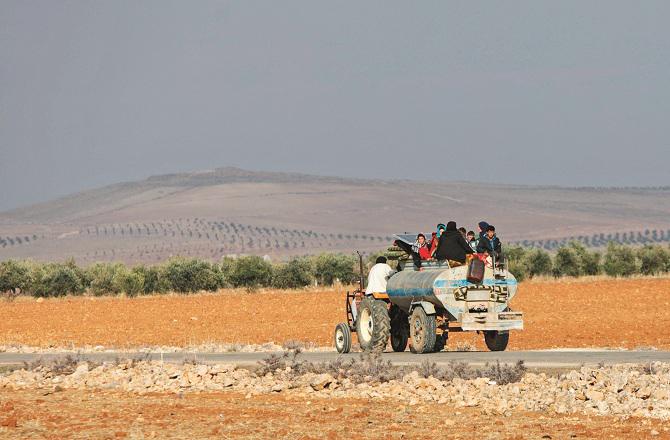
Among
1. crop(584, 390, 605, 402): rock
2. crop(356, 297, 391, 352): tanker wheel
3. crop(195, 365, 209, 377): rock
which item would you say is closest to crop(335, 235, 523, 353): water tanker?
crop(356, 297, 391, 352): tanker wheel

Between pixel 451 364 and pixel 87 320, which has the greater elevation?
pixel 451 364

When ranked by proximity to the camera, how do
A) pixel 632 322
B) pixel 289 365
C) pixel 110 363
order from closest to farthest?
pixel 289 365
pixel 110 363
pixel 632 322

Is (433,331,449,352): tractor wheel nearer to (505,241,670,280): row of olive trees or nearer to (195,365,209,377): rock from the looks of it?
(195,365,209,377): rock

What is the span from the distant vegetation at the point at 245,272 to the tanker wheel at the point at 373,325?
39535mm

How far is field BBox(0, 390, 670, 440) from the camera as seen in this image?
17.2 meters

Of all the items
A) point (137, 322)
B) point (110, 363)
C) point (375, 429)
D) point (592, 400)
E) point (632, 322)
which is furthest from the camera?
point (137, 322)

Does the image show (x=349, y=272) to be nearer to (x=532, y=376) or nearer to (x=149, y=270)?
(x=149, y=270)

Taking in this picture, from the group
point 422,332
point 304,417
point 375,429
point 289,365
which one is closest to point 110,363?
point 289,365

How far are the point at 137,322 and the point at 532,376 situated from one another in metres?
29.1

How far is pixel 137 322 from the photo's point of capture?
48.1 meters

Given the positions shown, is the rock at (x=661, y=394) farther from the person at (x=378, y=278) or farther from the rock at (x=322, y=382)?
the person at (x=378, y=278)

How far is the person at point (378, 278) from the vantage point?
28812 mm

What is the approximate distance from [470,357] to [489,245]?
8.91 feet

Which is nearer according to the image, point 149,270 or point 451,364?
point 451,364
